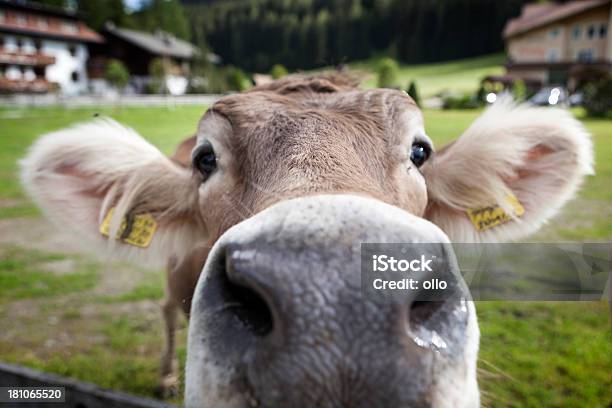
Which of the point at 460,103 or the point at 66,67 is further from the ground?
the point at 66,67

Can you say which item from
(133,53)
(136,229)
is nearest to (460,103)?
(136,229)

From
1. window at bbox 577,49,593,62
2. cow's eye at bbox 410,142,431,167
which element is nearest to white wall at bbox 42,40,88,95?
window at bbox 577,49,593,62

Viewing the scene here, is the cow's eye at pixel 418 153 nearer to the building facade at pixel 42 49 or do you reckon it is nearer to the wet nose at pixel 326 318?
the wet nose at pixel 326 318

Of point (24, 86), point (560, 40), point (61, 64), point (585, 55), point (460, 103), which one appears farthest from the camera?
point (61, 64)

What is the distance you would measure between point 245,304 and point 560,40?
56.0 meters

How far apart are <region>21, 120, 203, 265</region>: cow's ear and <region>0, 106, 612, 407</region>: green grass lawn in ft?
1.44

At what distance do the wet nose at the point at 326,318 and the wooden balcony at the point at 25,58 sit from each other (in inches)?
2262

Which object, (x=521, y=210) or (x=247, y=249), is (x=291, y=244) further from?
(x=521, y=210)

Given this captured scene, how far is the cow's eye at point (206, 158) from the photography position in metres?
2.28

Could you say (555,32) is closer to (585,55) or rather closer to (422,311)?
(585,55)

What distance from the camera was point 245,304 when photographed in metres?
1.17

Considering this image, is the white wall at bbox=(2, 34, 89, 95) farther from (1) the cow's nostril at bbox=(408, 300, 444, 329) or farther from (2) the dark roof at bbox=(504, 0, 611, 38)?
(1) the cow's nostril at bbox=(408, 300, 444, 329)

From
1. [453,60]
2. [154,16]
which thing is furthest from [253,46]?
[154,16]

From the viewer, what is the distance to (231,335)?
1.15 m
